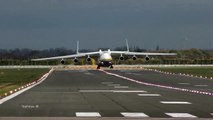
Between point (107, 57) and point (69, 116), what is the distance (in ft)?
248

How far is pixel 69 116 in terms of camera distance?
56.0 feet

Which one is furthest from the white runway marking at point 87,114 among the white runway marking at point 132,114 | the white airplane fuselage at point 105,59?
the white airplane fuselage at point 105,59

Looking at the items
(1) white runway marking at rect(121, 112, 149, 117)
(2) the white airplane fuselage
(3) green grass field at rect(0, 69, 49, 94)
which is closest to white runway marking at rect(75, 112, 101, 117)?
(1) white runway marking at rect(121, 112, 149, 117)

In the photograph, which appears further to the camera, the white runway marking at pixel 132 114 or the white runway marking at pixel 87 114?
the white runway marking at pixel 132 114

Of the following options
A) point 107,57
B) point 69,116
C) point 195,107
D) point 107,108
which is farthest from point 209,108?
point 107,57

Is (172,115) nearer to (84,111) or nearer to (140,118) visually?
(140,118)

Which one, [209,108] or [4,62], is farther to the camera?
[4,62]

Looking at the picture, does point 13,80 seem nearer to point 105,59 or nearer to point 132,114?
point 132,114

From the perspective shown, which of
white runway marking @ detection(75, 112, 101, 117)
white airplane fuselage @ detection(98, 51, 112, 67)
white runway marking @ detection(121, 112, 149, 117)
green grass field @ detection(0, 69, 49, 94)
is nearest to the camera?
white runway marking @ detection(75, 112, 101, 117)

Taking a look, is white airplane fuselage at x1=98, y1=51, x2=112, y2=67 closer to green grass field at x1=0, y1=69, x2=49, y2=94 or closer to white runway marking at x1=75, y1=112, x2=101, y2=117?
green grass field at x1=0, y1=69, x2=49, y2=94

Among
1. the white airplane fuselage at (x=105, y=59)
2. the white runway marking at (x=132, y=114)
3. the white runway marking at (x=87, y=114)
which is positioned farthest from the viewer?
the white airplane fuselage at (x=105, y=59)

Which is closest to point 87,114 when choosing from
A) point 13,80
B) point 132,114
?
point 132,114

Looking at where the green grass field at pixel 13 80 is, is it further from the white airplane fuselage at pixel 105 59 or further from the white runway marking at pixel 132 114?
the white airplane fuselage at pixel 105 59

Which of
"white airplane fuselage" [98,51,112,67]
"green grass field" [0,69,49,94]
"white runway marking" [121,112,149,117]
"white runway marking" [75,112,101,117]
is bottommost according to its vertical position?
"white runway marking" [121,112,149,117]
